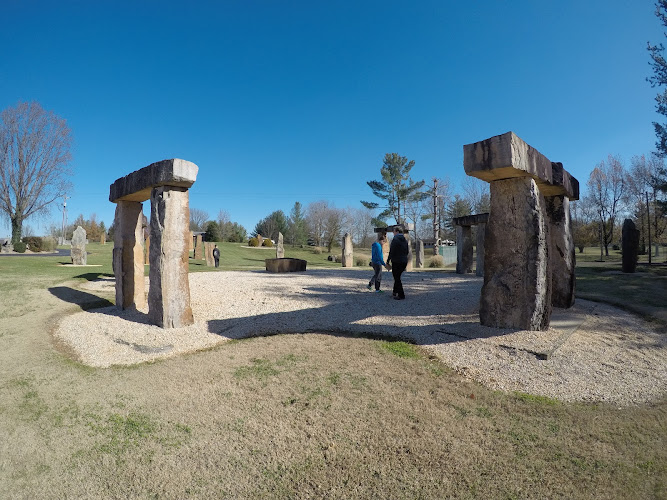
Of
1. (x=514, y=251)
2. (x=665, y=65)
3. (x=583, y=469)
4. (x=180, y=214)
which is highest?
(x=665, y=65)

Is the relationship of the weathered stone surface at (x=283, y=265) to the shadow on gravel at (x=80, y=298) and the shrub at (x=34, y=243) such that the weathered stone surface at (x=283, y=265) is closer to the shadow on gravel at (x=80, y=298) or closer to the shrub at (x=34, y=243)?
the shadow on gravel at (x=80, y=298)

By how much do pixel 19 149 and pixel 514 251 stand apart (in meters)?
36.4

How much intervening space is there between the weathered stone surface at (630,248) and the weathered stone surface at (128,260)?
658 inches

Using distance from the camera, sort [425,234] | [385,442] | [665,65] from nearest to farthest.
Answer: [385,442] < [665,65] < [425,234]

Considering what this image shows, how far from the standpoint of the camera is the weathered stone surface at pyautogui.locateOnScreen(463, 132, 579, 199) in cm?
453

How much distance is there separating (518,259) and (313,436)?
155 inches

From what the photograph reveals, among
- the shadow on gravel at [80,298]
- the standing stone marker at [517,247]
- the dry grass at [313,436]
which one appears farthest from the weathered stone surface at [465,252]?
the shadow on gravel at [80,298]

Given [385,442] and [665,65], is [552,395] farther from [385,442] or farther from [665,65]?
[665,65]

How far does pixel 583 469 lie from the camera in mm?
2527

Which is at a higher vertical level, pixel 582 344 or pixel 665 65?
pixel 665 65

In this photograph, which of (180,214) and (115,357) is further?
(180,214)

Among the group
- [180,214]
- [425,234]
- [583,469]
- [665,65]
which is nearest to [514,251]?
[583,469]

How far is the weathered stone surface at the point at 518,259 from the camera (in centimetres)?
512

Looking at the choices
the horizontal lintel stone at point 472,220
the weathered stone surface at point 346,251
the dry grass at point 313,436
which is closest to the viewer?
the dry grass at point 313,436
